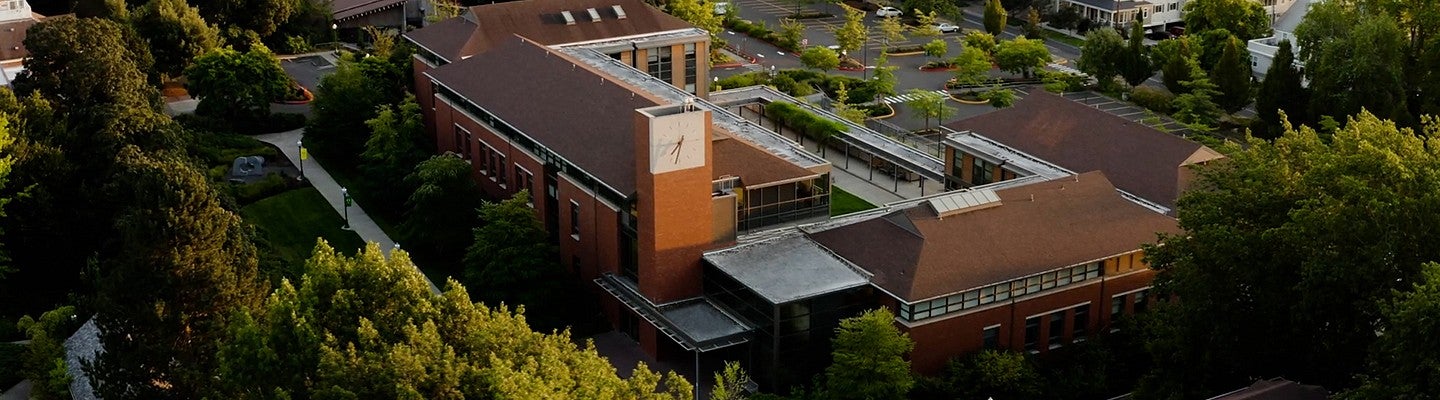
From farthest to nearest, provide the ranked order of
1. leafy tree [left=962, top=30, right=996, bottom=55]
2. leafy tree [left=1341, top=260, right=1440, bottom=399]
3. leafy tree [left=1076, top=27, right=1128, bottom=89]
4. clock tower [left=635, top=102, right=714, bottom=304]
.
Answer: leafy tree [left=962, top=30, right=996, bottom=55], leafy tree [left=1076, top=27, right=1128, bottom=89], clock tower [left=635, top=102, right=714, bottom=304], leafy tree [left=1341, top=260, right=1440, bottom=399]

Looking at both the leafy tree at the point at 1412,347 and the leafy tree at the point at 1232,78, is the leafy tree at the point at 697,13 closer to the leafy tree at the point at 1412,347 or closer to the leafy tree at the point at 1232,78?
the leafy tree at the point at 1232,78

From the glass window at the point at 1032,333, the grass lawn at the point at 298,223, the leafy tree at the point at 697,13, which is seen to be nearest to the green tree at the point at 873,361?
the glass window at the point at 1032,333

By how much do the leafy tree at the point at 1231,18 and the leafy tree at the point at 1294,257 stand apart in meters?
53.7

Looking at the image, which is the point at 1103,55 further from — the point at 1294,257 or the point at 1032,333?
the point at 1294,257

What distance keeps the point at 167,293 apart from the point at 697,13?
196ft

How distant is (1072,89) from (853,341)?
171 feet

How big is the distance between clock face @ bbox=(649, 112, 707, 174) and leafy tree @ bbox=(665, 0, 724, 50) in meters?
46.7

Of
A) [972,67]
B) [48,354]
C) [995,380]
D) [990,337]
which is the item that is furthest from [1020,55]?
[48,354]

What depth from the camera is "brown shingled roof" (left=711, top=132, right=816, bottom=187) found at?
5891 cm

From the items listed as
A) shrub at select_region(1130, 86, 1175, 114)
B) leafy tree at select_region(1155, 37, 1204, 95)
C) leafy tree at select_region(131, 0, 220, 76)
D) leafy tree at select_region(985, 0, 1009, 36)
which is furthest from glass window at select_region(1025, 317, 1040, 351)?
leafy tree at select_region(131, 0, 220, 76)

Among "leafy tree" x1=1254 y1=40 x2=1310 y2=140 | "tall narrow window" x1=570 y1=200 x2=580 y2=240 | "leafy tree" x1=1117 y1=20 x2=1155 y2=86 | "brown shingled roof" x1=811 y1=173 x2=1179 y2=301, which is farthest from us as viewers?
"leafy tree" x1=1117 y1=20 x2=1155 y2=86

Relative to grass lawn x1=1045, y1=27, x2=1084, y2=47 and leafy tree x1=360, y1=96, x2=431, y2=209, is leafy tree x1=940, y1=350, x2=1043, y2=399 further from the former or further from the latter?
grass lawn x1=1045, y1=27, x2=1084, y2=47

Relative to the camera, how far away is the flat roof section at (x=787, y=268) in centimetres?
5431

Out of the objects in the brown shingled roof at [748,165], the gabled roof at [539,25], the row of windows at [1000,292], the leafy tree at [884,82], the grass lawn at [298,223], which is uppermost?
the gabled roof at [539,25]
